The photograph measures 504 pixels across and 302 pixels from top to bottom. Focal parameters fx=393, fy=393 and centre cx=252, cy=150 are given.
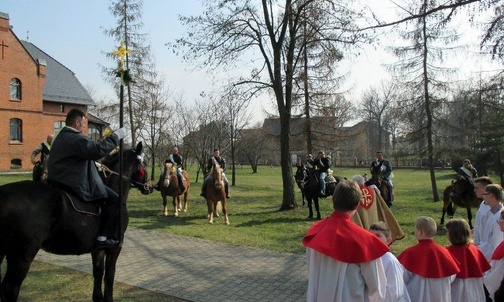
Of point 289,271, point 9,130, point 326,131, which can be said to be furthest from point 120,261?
point 9,130

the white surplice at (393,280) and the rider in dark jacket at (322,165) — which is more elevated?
the rider in dark jacket at (322,165)

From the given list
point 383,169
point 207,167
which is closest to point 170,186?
point 207,167

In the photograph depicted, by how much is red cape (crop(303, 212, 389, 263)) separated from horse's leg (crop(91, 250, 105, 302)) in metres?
4.07

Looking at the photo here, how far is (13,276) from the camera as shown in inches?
A: 177

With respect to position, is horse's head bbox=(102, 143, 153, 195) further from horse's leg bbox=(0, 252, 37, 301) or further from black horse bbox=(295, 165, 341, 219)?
black horse bbox=(295, 165, 341, 219)

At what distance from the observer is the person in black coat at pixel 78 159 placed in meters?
5.02

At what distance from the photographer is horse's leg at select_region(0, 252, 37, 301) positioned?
448 cm

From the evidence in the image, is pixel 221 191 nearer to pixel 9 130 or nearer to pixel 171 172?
pixel 171 172

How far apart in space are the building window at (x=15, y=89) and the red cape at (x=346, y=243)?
4209 centimetres

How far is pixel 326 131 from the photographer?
24250 millimetres

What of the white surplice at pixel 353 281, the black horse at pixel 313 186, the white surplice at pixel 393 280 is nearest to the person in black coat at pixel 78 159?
the white surplice at pixel 353 281

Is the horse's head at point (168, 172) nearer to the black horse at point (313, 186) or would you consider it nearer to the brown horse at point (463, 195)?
the black horse at point (313, 186)

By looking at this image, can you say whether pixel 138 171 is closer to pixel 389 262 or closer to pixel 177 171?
pixel 389 262

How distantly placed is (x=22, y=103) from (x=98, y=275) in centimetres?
3828
